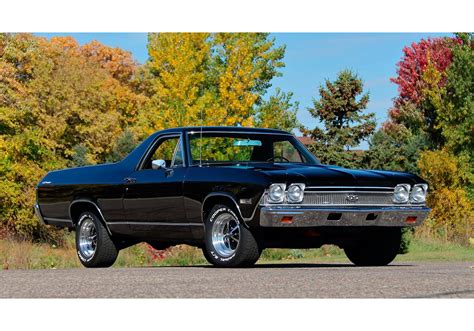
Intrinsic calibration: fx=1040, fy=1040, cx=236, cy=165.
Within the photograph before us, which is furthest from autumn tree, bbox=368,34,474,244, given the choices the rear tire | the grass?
the rear tire

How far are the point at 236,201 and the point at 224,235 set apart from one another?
683 millimetres

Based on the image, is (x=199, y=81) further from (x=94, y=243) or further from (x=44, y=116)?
(x=94, y=243)

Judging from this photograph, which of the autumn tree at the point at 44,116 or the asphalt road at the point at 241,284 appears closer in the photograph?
the asphalt road at the point at 241,284

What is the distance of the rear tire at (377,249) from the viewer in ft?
44.6

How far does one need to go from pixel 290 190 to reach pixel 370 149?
3232cm

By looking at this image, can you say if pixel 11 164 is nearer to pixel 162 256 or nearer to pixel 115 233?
pixel 162 256

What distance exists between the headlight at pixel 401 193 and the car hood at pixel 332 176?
6 cm

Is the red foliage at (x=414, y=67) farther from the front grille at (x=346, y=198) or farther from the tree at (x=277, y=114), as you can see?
the front grille at (x=346, y=198)

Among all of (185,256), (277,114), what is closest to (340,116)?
(277,114)

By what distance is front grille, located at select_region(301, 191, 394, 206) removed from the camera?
1223cm

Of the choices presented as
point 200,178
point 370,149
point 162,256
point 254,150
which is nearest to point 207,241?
point 200,178

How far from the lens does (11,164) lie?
145ft

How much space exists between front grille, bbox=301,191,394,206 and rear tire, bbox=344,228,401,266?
0.60 metres

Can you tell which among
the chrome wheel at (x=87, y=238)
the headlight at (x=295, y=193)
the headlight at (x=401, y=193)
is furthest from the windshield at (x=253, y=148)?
the chrome wheel at (x=87, y=238)
